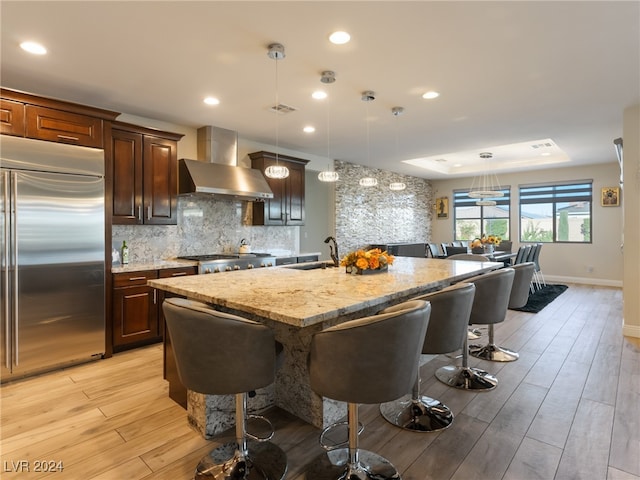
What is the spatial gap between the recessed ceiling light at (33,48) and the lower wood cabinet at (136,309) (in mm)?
2055

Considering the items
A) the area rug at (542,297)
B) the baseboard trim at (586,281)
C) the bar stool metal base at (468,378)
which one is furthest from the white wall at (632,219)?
the baseboard trim at (586,281)

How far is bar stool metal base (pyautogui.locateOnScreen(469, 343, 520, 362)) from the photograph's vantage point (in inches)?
135

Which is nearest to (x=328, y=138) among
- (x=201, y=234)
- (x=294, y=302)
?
(x=201, y=234)

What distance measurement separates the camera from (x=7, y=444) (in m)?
2.16

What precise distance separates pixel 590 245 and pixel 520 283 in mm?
6270

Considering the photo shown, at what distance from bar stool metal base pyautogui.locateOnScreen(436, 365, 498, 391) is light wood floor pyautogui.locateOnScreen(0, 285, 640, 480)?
7 cm

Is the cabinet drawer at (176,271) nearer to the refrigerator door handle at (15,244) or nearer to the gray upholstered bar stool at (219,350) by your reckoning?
the refrigerator door handle at (15,244)

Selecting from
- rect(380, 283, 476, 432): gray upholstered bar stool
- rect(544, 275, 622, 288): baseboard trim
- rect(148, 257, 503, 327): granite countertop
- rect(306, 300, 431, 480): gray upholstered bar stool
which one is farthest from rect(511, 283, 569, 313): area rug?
rect(306, 300, 431, 480): gray upholstered bar stool

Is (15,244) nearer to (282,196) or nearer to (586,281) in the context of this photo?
(282,196)

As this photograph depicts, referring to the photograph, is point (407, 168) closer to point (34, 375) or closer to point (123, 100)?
point (123, 100)

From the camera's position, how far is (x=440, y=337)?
214 cm

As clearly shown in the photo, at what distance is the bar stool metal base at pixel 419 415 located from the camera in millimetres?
2273

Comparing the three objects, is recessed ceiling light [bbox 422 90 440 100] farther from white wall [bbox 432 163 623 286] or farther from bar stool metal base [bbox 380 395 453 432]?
white wall [bbox 432 163 623 286]

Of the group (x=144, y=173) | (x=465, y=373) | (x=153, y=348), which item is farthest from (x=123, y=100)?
(x=465, y=373)
